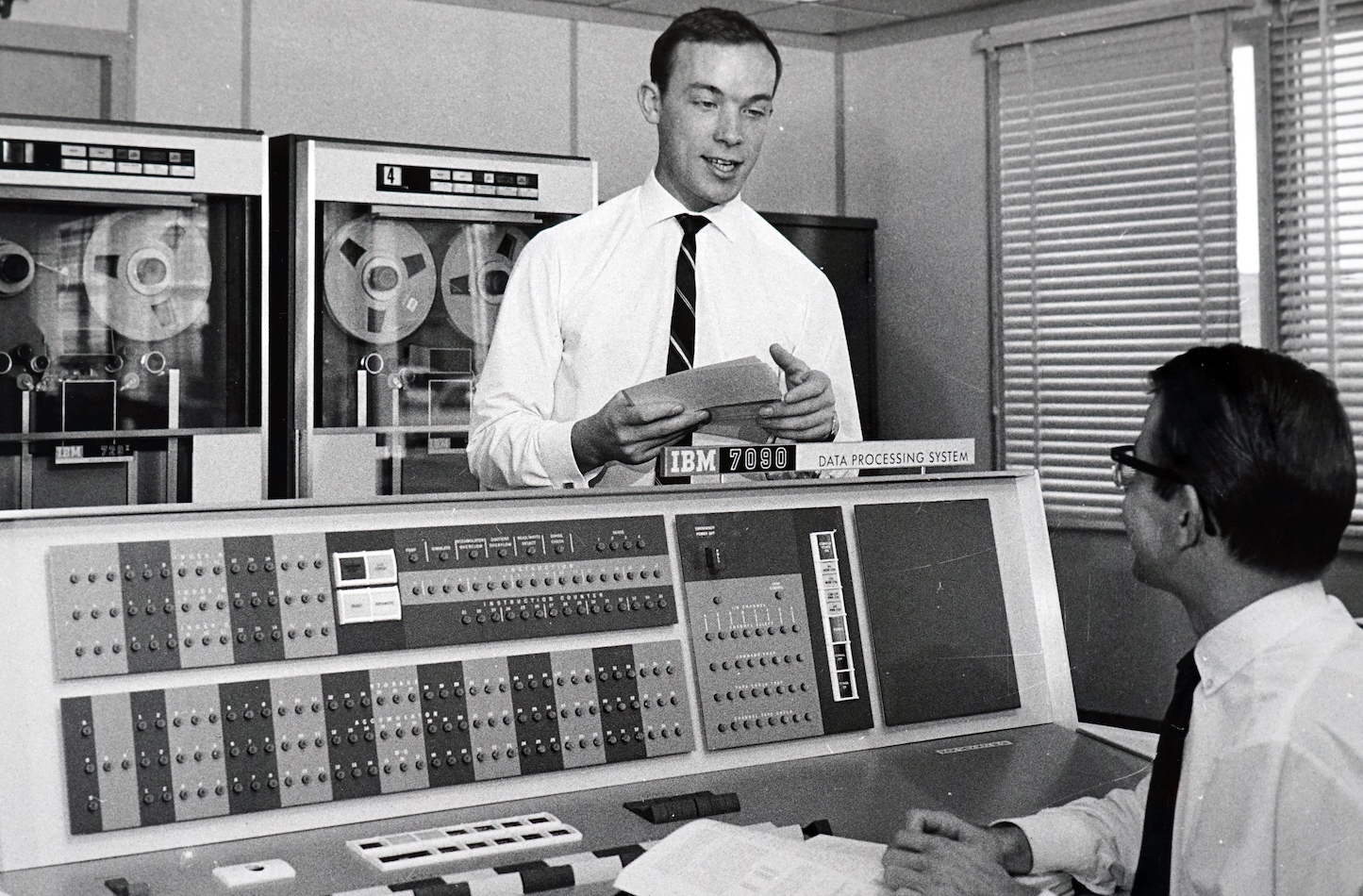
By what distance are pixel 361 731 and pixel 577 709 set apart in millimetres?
254

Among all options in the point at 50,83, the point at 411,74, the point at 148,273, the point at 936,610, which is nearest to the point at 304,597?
the point at 936,610

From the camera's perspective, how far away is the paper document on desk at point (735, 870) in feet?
4.30

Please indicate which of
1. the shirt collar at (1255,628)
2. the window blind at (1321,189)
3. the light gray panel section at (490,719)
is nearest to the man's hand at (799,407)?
the light gray panel section at (490,719)

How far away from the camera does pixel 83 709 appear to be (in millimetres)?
1420

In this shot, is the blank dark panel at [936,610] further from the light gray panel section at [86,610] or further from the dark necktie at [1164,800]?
the light gray panel section at [86,610]

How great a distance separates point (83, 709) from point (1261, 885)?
108 centimetres

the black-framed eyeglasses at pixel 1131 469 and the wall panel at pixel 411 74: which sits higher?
the wall panel at pixel 411 74

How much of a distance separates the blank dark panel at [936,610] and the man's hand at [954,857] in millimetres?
444

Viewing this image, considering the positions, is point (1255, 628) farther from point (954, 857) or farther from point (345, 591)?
point (345, 591)

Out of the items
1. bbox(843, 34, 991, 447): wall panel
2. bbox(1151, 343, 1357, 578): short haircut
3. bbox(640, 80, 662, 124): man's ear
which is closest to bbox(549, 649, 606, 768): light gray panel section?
bbox(1151, 343, 1357, 578): short haircut

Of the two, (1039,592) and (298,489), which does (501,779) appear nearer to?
(1039,592)

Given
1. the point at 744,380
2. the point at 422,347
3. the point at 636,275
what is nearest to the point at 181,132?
the point at 422,347

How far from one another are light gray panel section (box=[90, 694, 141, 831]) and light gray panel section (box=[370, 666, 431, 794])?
249mm

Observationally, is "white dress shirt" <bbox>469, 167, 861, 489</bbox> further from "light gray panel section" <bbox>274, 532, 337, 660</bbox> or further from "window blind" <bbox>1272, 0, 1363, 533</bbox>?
"window blind" <bbox>1272, 0, 1363, 533</bbox>
